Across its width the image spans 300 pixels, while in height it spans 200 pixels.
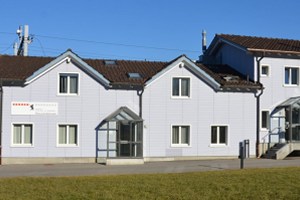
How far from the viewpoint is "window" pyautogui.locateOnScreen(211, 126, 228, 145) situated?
30.2 meters

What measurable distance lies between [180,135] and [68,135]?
652 centimetres

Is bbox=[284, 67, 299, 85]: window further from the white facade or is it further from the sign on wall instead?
the sign on wall

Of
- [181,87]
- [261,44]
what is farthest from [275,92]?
[181,87]

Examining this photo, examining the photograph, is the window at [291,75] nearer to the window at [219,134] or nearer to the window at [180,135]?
the window at [219,134]

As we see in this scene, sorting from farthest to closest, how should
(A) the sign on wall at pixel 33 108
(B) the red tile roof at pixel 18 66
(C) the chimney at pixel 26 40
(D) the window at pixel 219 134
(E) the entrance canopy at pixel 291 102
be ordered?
1. (C) the chimney at pixel 26 40
2. (E) the entrance canopy at pixel 291 102
3. (D) the window at pixel 219 134
4. (B) the red tile roof at pixel 18 66
5. (A) the sign on wall at pixel 33 108

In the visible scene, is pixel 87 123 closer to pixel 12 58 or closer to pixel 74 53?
pixel 74 53

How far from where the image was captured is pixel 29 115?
89.5 feet

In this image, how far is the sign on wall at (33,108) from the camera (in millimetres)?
27094

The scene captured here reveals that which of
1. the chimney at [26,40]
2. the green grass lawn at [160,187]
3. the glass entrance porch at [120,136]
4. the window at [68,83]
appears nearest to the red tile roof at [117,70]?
the window at [68,83]

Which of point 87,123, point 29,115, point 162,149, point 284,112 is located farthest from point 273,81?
point 29,115

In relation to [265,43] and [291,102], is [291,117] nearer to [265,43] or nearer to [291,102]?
[291,102]

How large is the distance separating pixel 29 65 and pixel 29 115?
4.27 meters

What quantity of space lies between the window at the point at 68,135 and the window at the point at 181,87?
6171 millimetres

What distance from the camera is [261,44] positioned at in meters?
32.6
